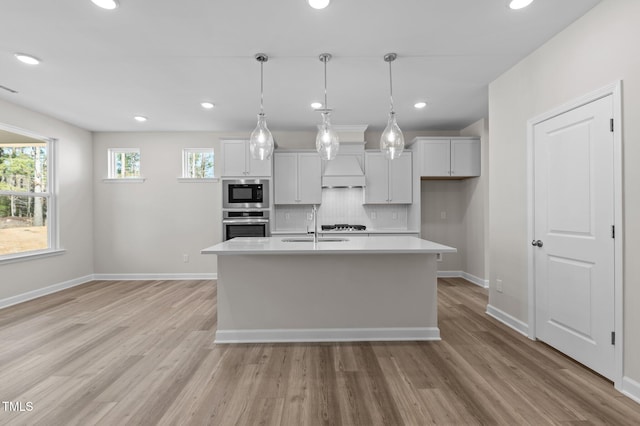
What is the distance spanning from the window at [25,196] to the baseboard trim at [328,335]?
354 cm

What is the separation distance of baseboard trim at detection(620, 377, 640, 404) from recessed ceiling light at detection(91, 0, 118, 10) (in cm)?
414

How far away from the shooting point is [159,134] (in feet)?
18.8

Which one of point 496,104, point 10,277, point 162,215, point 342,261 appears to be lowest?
point 10,277

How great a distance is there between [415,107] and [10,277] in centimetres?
580

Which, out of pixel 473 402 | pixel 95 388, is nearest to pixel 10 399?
pixel 95 388

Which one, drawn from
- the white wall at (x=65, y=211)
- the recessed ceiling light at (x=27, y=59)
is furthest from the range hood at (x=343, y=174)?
the white wall at (x=65, y=211)

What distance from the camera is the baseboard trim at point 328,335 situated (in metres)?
2.97

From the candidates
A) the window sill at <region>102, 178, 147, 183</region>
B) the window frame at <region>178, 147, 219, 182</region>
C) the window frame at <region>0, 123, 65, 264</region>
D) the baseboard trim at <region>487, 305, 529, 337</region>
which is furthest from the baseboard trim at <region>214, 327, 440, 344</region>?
the window sill at <region>102, 178, 147, 183</region>

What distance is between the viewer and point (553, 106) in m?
2.72

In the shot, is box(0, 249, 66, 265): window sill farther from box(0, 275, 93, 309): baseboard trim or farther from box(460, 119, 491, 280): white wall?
box(460, 119, 491, 280): white wall

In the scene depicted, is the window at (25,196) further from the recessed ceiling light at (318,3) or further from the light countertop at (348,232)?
the recessed ceiling light at (318,3)

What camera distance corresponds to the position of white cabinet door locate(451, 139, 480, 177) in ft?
17.0

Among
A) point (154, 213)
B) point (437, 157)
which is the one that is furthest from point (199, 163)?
point (437, 157)

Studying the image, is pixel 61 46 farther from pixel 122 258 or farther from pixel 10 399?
pixel 122 258
